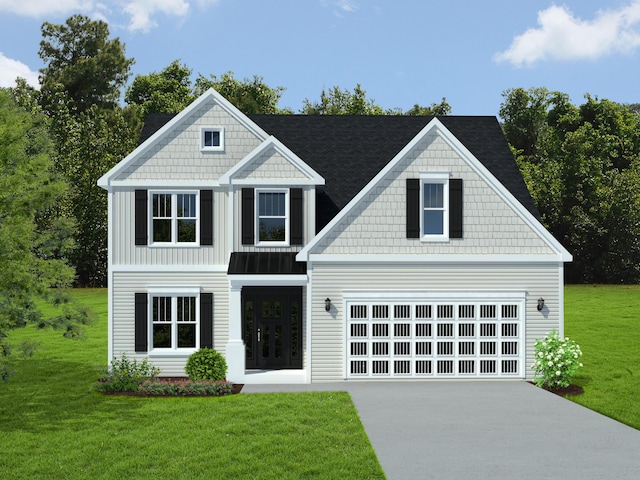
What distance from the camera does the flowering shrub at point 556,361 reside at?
20516 millimetres

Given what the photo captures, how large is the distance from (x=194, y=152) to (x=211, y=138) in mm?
736

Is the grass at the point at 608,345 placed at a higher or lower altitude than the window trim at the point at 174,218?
lower

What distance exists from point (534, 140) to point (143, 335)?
52455 millimetres

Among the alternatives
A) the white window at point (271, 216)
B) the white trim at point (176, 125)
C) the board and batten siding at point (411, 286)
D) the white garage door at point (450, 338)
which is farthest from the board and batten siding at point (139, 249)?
the white garage door at point (450, 338)

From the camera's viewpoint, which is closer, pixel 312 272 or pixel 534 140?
pixel 312 272

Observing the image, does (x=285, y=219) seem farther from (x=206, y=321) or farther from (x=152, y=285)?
(x=152, y=285)

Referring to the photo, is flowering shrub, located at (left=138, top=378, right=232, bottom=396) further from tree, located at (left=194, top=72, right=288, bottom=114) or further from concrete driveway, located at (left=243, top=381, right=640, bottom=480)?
tree, located at (left=194, top=72, right=288, bottom=114)

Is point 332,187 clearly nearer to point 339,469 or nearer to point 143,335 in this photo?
point 143,335

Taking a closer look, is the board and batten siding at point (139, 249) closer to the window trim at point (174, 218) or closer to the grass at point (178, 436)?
the window trim at point (174, 218)

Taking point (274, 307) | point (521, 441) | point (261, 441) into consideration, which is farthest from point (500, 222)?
point (261, 441)

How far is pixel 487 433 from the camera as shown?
49.8 feet

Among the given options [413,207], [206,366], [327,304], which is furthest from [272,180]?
[206,366]

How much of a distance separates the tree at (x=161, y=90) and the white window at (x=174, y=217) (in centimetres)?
Answer: 4050

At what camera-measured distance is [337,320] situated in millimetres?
21766
